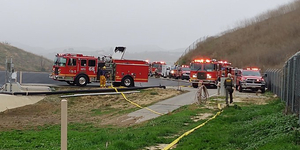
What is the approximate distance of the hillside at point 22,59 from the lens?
278 ft

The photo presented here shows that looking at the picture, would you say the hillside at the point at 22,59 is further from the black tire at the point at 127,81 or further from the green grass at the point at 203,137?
the green grass at the point at 203,137

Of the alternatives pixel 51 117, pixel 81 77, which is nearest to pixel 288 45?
pixel 81 77

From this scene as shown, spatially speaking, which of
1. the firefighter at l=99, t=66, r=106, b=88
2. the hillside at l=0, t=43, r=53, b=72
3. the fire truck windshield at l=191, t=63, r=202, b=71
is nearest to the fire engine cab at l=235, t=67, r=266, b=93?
the fire truck windshield at l=191, t=63, r=202, b=71

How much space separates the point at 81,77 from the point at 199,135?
64.3 feet

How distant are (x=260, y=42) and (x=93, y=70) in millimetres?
50514

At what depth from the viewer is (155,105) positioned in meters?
20.0

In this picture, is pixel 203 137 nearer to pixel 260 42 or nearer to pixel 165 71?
pixel 165 71

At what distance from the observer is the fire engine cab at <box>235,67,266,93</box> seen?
28906mm

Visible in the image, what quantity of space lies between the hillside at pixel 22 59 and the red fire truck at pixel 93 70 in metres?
56.6

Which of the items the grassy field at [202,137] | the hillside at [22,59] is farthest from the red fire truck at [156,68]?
the grassy field at [202,137]

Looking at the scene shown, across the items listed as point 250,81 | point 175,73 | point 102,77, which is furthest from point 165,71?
point 102,77

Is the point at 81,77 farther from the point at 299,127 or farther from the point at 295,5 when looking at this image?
the point at 295,5

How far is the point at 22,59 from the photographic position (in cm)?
9150

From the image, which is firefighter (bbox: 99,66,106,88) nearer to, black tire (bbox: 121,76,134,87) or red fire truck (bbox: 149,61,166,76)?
black tire (bbox: 121,76,134,87)
